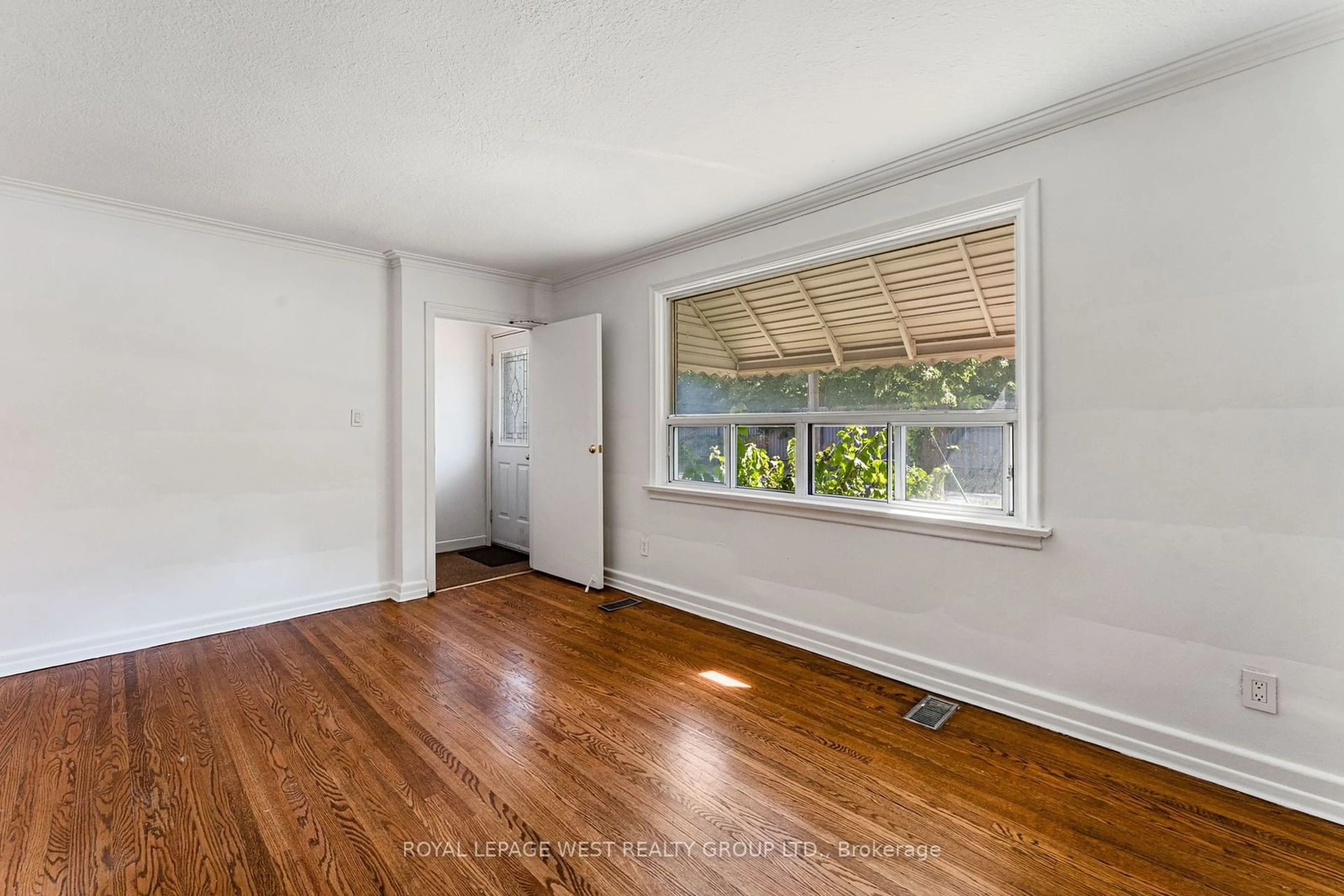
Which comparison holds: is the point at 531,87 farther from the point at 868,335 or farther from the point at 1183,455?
the point at 1183,455

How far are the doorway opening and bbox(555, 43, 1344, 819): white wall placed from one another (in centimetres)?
383

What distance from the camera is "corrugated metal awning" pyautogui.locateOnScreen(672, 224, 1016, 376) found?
258 centimetres

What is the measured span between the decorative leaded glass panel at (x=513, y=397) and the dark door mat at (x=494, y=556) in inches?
40.2

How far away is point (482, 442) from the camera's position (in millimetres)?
5855

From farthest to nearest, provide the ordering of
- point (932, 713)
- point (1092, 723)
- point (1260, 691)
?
point (932, 713), point (1092, 723), point (1260, 691)

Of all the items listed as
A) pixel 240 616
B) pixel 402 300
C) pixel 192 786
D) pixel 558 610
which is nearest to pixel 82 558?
pixel 240 616

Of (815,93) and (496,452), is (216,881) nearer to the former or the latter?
(815,93)

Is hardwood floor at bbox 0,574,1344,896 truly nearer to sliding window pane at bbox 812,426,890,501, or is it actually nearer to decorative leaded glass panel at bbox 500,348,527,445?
sliding window pane at bbox 812,426,890,501

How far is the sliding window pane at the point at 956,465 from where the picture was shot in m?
2.58

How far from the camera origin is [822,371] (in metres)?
3.20

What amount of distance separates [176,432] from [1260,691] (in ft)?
16.3

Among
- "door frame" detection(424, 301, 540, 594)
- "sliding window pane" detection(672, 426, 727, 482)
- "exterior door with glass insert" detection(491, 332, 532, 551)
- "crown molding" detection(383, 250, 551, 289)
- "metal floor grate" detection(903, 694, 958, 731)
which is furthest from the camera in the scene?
"exterior door with glass insert" detection(491, 332, 532, 551)

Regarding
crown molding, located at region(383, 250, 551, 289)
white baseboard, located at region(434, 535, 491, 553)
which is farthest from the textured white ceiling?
white baseboard, located at region(434, 535, 491, 553)

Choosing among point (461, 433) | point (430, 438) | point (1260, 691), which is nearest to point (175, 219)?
point (430, 438)
